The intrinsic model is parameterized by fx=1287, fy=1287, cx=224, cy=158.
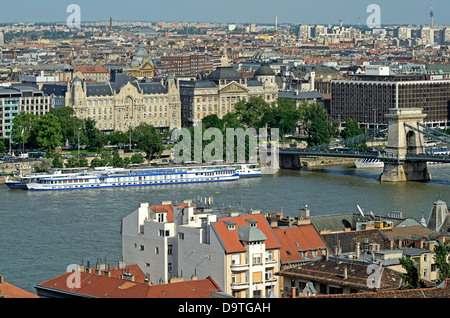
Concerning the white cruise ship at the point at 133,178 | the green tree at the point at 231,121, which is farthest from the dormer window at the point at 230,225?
the green tree at the point at 231,121

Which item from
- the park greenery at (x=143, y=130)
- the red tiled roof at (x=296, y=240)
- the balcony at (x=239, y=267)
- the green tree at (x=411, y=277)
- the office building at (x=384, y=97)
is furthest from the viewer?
the office building at (x=384, y=97)

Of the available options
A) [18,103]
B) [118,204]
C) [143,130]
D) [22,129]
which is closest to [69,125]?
[22,129]

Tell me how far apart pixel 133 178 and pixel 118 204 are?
6775mm

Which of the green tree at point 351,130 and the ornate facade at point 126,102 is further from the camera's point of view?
the green tree at point 351,130

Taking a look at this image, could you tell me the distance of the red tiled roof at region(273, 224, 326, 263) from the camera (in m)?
18.8

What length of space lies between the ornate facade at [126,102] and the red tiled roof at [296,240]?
3378cm

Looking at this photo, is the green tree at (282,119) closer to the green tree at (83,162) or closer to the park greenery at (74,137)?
the park greenery at (74,137)

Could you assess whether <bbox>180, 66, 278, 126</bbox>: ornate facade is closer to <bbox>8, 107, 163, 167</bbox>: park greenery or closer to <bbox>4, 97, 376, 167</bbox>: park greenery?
<bbox>4, 97, 376, 167</bbox>: park greenery

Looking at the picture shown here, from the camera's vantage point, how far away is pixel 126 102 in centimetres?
5516

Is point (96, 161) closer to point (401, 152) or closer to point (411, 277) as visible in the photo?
point (401, 152)

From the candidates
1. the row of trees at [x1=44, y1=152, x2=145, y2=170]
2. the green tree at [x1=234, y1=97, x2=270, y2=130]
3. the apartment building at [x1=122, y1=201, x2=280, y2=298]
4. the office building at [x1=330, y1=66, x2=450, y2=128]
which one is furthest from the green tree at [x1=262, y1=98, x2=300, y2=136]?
the apartment building at [x1=122, y1=201, x2=280, y2=298]

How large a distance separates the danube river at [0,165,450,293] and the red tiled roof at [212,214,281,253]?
378 centimetres

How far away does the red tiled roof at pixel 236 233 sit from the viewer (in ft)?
57.3

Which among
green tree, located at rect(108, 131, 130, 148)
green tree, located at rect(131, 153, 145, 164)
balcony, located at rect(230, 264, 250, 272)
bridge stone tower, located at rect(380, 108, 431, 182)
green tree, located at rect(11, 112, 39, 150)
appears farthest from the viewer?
green tree, located at rect(108, 131, 130, 148)
